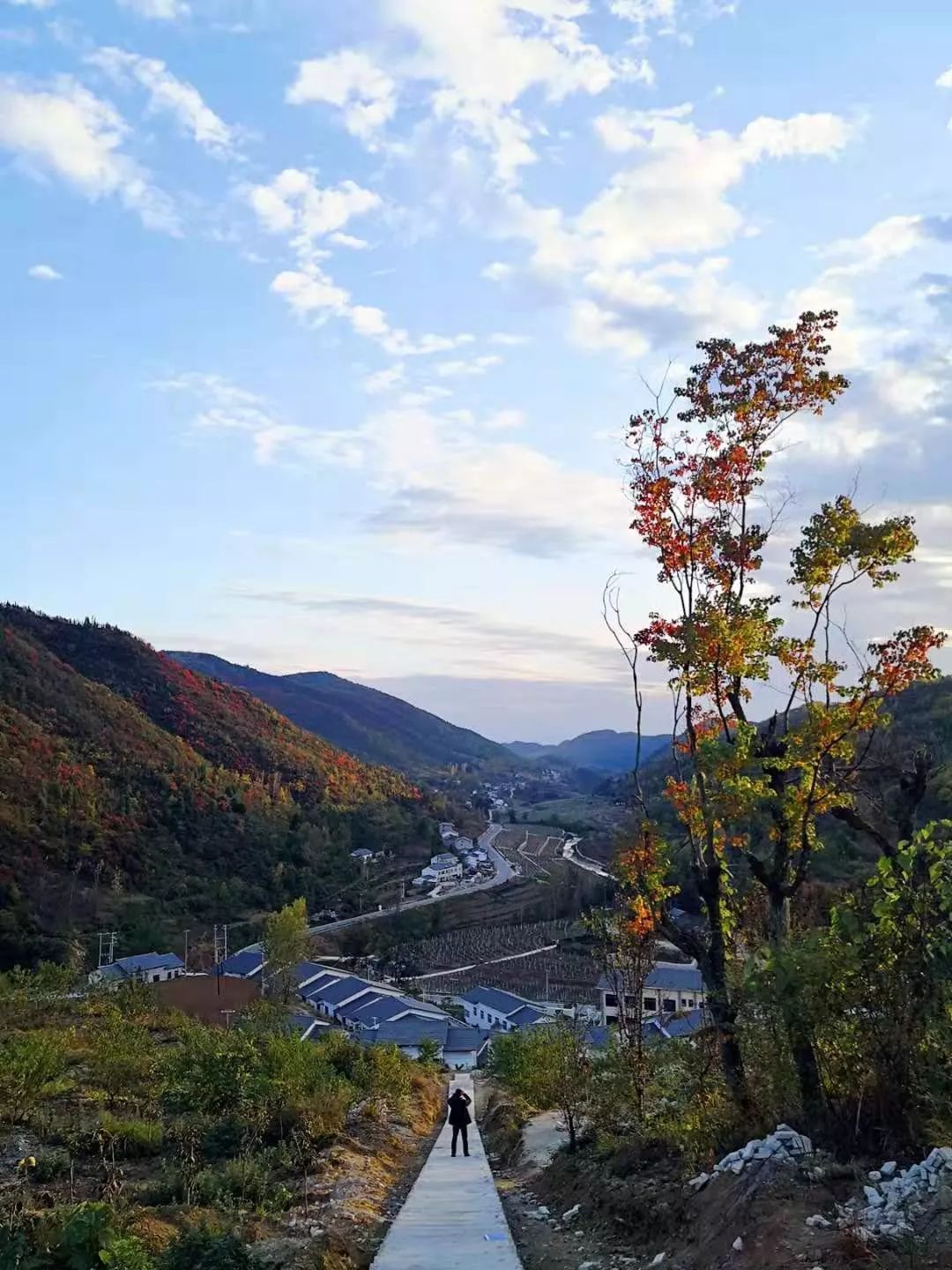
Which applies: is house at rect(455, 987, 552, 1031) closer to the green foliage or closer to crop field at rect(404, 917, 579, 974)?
crop field at rect(404, 917, 579, 974)

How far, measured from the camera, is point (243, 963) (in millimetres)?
50656

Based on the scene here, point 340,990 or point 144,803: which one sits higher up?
point 144,803

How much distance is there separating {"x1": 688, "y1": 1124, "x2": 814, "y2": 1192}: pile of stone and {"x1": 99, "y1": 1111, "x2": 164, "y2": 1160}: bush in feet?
24.2

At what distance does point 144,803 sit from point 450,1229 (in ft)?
201

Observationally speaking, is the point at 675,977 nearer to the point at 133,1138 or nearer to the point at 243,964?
the point at 243,964

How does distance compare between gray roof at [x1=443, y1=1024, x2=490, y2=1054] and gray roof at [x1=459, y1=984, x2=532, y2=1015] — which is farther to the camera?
gray roof at [x1=459, y1=984, x2=532, y2=1015]

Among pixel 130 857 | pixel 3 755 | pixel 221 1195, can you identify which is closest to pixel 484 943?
pixel 130 857

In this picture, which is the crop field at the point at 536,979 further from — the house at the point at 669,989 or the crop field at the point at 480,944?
the house at the point at 669,989

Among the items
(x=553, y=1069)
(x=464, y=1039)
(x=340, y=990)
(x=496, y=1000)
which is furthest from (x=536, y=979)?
(x=553, y=1069)

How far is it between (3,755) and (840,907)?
61.4 m

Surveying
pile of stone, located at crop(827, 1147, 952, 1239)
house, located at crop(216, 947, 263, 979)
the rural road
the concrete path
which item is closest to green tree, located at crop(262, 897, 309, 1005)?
house, located at crop(216, 947, 263, 979)

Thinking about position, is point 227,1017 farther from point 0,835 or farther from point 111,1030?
point 0,835

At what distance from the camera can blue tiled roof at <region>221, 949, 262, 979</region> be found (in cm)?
4875

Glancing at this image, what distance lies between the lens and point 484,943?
65.1 meters
